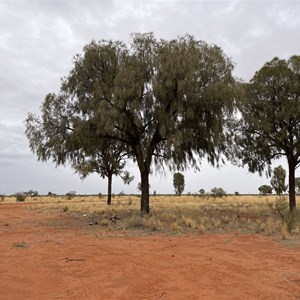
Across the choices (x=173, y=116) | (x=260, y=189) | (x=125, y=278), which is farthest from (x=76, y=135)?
(x=260, y=189)

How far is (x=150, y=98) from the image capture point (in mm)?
19734

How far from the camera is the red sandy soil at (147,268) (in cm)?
705

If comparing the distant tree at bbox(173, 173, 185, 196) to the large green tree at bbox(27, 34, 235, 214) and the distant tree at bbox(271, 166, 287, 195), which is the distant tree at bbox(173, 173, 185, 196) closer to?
the distant tree at bbox(271, 166, 287, 195)

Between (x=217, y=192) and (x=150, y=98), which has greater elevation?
(x=150, y=98)

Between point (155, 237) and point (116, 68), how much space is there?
1034 cm

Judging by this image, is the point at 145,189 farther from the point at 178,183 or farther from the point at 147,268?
the point at 178,183

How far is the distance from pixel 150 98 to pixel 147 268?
12268 millimetres

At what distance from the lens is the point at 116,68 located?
20.4 metres

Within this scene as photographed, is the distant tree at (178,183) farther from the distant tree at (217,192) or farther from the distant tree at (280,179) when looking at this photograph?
the distant tree at (280,179)

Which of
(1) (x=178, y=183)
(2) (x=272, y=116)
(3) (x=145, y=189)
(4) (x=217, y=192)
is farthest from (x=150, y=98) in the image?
(1) (x=178, y=183)

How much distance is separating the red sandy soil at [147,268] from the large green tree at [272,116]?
40.9 feet

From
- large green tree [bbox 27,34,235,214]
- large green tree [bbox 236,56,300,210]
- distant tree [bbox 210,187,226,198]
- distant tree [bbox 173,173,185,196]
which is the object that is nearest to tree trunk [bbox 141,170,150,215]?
large green tree [bbox 27,34,235,214]

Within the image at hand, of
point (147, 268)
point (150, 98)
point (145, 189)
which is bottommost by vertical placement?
point (147, 268)

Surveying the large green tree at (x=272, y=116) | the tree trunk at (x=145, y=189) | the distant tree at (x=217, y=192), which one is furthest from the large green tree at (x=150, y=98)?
the distant tree at (x=217, y=192)
